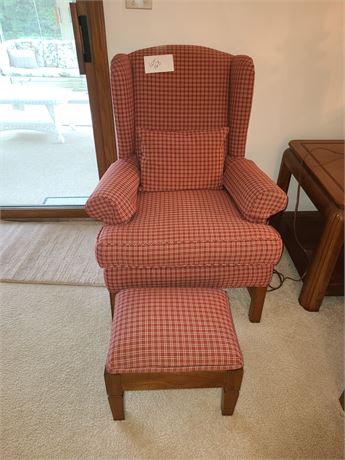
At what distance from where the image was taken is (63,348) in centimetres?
133

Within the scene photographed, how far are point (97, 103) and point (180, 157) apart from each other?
675mm

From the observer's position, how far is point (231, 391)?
1007mm

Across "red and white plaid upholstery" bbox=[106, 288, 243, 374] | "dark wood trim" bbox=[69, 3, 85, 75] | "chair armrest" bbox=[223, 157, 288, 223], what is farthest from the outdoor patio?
A: "red and white plaid upholstery" bbox=[106, 288, 243, 374]

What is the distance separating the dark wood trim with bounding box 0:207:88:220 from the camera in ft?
7.04

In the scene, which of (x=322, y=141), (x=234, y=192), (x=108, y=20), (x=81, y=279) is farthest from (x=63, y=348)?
(x=322, y=141)

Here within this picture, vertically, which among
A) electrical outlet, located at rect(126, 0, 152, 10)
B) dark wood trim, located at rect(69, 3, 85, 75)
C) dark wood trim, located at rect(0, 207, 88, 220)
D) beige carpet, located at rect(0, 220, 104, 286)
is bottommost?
beige carpet, located at rect(0, 220, 104, 286)

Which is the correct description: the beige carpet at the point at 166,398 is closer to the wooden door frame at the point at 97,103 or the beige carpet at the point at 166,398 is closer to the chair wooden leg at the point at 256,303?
the chair wooden leg at the point at 256,303

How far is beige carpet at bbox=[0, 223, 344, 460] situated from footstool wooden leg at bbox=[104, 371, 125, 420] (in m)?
0.06

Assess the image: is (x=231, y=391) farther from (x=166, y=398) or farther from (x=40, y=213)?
(x=40, y=213)

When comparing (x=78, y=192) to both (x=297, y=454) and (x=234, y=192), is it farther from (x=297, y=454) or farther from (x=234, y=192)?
(x=297, y=454)

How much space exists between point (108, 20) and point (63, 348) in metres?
1.63

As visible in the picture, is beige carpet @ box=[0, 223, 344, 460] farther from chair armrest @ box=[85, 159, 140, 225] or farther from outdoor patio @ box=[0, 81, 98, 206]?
outdoor patio @ box=[0, 81, 98, 206]

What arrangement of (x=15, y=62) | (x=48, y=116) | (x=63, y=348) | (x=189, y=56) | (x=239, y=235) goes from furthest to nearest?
1. (x=48, y=116)
2. (x=15, y=62)
3. (x=189, y=56)
4. (x=63, y=348)
5. (x=239, y=235)

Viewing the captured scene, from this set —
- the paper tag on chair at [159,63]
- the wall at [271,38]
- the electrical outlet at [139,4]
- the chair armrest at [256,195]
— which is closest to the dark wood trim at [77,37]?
the wall at [271,38]
